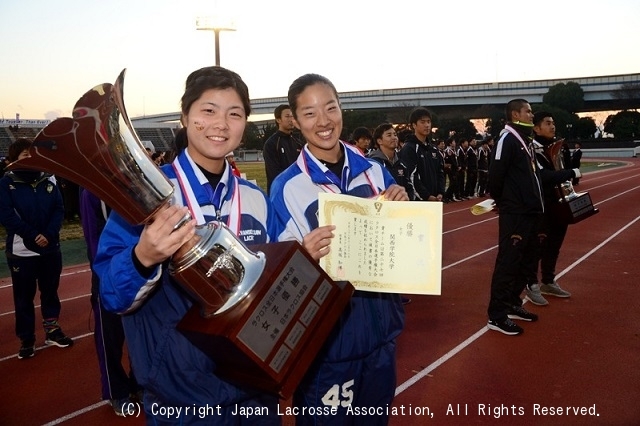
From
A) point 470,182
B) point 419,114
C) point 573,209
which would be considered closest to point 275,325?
point 573,209

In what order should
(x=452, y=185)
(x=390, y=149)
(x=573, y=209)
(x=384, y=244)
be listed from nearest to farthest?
1. (x=384, y=244)
2. (x=573, y=209)
3. (x=390, y=149)
4. (x=452, y=185)

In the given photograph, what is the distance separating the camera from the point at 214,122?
1.66 meters

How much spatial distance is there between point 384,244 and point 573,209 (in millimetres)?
4089

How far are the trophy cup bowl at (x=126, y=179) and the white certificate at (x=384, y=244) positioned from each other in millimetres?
460

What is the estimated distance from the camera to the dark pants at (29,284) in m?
4.29

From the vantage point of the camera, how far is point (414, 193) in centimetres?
589

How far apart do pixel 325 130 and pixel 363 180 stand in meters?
0.25

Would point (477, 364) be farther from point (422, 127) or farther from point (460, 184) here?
point (460, 184)

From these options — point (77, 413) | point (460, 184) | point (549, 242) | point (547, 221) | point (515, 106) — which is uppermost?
point (515, 106)

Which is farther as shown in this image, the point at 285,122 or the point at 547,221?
the point at 285,122

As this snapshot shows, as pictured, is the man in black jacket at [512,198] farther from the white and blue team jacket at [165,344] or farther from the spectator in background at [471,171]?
the spectator in background at [471,171]

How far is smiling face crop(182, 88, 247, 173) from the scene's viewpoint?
1655 millimetres

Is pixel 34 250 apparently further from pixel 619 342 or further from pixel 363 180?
pixel 619 342

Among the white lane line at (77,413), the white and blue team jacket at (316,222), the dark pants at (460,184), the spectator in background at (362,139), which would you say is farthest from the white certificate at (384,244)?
the dark pants at (460,184)
